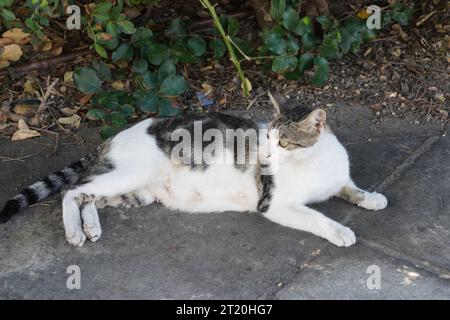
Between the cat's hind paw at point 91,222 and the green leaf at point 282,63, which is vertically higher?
the green leaf at point 282,63

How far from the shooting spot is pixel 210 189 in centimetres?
437

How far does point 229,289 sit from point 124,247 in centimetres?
76

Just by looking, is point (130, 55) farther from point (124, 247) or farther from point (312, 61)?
point (124, 247)

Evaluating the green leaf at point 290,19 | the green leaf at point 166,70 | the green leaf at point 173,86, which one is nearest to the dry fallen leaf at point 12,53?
the green leaf at point 166,70

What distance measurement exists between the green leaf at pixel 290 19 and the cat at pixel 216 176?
1.00 meters

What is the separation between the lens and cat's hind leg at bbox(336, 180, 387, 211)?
14.0 ft

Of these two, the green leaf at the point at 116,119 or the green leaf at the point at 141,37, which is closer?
the green leaf at the point at 116,119

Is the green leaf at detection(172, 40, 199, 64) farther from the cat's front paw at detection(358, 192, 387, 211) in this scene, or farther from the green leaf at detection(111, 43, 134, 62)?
the cat's front paw at detection(358, 192, 387, 211)

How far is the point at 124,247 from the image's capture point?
4070mm

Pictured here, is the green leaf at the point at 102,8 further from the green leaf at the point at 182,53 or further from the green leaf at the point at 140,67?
the green leaf at the point at 182,53

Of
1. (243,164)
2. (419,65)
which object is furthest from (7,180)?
(419,65)

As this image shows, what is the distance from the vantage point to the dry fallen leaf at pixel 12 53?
5.36 meters

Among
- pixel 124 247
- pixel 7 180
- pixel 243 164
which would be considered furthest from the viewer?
pixel 7 180

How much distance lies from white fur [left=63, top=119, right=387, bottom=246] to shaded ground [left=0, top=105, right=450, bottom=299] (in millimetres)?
76
